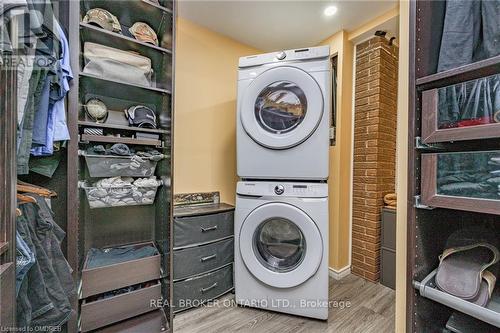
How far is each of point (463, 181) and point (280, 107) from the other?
109cm

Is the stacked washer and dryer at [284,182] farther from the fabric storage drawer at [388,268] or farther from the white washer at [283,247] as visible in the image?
the fabric storage drawer at [388,268]

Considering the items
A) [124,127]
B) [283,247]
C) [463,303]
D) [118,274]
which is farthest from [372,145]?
[118,274]

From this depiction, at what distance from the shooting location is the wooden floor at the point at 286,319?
1425mm

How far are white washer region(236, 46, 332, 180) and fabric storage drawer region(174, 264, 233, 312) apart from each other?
767 millimetres

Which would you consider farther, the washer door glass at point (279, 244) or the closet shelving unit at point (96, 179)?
the washer door glass at point (279, 244)

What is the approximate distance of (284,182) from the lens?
5.05 feet

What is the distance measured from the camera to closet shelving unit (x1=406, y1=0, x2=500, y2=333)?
75cm

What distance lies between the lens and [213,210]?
1.72 m

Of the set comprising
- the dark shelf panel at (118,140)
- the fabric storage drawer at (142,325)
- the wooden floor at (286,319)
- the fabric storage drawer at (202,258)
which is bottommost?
the wooden floor at (286,319)

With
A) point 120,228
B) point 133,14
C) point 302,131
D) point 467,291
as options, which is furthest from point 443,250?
point 133,14

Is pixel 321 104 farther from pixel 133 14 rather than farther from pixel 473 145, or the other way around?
pixel 133 14

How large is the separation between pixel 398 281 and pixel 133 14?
6.58 ft

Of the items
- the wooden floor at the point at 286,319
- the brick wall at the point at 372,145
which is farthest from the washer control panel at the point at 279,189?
the brick wall at the point at 372,145

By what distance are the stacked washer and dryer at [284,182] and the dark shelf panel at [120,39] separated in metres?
0.57
